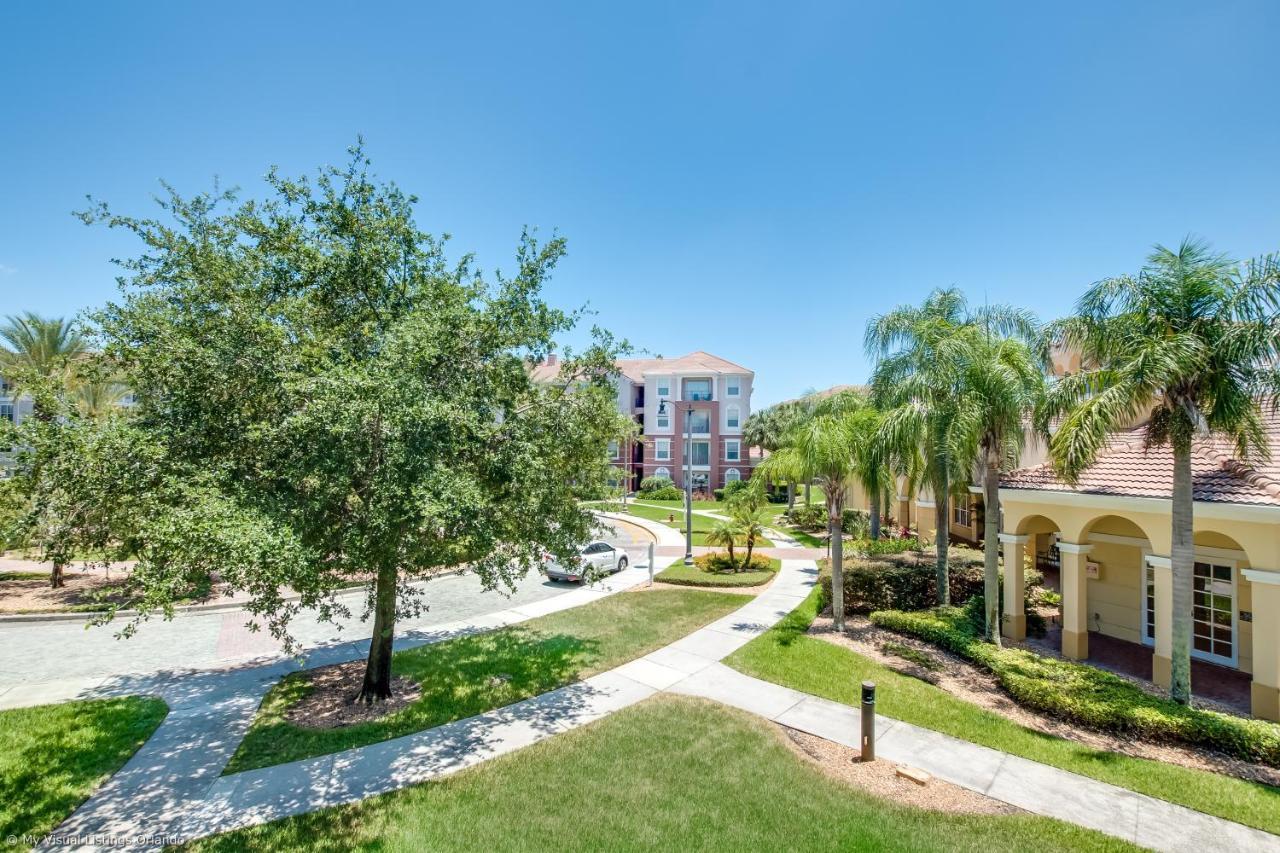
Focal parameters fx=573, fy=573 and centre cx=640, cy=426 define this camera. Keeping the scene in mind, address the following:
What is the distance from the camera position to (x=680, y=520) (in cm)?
3769

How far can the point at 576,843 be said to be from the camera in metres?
6.36

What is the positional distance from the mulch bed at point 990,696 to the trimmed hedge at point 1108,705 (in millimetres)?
137

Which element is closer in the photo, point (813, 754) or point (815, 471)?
point (813, 754)

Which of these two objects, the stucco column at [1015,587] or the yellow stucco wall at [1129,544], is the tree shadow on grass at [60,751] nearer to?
the stucco column at [1015,587]

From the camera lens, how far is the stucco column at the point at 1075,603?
1224cm

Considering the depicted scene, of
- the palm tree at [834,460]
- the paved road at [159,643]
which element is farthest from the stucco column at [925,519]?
the paved road at [159,643]

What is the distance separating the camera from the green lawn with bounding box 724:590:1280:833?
7.19 meters

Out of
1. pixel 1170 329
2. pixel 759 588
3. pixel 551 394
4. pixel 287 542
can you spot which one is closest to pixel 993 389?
pixel 1170 329

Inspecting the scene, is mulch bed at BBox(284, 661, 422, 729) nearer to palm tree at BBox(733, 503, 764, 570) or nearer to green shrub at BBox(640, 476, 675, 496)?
palm tree at BBox(733, 503, 764, 570)

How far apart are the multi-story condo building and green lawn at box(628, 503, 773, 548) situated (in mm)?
7492

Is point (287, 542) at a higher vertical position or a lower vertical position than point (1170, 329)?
lower

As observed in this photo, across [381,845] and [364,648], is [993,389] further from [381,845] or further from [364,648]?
[364,648]

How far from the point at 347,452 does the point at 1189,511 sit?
1290 cm

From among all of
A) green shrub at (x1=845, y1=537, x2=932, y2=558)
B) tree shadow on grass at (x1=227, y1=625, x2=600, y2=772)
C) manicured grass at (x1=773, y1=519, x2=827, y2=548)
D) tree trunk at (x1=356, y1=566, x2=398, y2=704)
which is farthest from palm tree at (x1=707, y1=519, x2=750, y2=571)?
tree trunk at (x1=356, y1=566, x2=398, y2=704)
